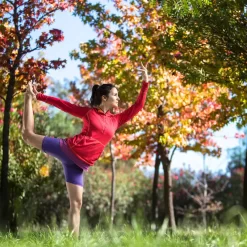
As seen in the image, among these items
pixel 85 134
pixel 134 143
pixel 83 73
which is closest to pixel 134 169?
pixel 83 73

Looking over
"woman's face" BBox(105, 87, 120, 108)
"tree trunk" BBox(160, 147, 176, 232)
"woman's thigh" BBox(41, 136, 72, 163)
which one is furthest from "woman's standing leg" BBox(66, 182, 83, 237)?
"tree trunk" BBox(160, 147, 176, 232)

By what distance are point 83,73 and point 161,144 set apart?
6369 mm

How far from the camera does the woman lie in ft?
19.0

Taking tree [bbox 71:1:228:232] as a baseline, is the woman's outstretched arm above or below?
below

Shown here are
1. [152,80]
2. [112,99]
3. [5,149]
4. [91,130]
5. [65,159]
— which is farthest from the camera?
[152,80]

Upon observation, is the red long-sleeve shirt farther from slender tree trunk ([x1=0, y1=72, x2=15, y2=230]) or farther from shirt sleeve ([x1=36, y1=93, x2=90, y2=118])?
slender tree trunk ([x1=0, y1=72, x2=15, y2=230])

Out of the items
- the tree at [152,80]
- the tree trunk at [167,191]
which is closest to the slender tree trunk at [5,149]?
the tree at [152,80]

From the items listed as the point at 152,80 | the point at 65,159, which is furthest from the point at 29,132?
the point at 152,80

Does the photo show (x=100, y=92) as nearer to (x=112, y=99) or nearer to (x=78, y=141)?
(x=112, y=99)

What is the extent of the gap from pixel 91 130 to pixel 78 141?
22cm

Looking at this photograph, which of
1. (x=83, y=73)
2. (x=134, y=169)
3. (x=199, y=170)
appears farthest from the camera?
(x=134, y=169)

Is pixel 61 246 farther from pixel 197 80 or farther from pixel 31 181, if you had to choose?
pixel 31 181

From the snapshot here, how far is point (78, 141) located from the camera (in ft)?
19.4

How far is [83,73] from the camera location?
2041 centimetres
